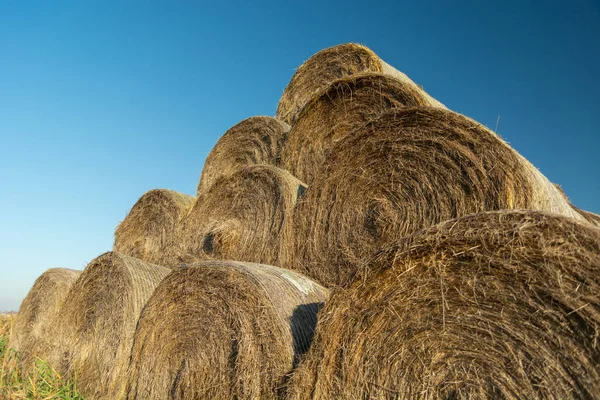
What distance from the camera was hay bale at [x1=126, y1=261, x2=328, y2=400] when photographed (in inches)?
133

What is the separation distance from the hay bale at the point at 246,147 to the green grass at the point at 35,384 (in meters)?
2.37

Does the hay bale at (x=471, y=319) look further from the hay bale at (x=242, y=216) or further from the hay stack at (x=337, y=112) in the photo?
the hay stack at (x=337, y=112)

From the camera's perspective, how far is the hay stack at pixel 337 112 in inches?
179

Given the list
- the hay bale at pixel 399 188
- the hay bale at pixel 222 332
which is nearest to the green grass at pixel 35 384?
the hay bale at pixel 222 332

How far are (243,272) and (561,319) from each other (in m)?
1.99

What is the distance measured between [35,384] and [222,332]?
1983 millimetres

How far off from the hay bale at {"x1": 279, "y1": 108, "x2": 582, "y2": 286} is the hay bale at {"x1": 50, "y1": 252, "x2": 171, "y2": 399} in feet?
4.37

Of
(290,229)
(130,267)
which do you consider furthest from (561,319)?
(130,267)

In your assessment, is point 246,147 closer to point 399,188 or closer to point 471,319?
point 399,188

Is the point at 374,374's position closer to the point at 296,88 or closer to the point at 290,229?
the point at 290,229

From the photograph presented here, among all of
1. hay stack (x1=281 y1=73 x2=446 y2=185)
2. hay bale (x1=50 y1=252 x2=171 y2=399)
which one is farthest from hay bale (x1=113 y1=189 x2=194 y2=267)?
hay stack (x1=281 y1=73 x2=446 y2=185)

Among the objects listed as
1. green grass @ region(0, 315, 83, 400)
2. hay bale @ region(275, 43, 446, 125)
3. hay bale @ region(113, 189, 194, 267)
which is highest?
hay bale @ region(275, 43, 446, 125)

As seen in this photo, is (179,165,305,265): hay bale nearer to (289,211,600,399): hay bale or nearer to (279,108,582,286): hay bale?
(279,108,582,286): hay bale

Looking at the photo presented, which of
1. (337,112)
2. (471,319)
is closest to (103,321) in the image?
(337,112)
